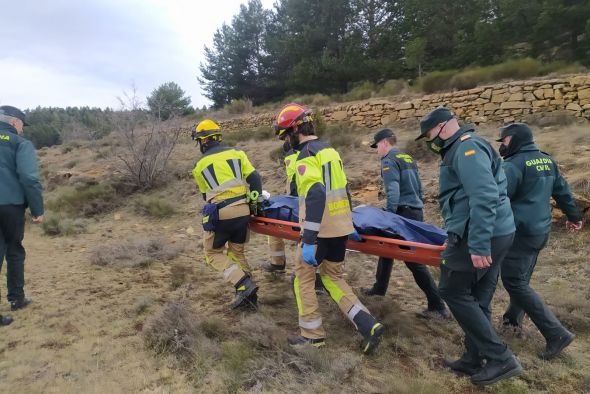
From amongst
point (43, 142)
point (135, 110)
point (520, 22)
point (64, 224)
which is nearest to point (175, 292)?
point (64, 224)

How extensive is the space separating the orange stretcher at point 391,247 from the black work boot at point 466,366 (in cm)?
74

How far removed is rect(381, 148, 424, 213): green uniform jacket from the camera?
4.26 m

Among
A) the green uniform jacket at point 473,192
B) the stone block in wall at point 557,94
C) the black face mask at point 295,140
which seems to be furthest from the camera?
the stone block in wall at point 557,94

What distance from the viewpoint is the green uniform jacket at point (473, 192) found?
2607 mm

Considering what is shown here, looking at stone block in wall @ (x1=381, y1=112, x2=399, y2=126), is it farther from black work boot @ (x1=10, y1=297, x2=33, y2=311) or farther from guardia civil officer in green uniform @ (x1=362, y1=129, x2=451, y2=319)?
black work boot @ (x1=10, y1=297, x2=33, y2=311)

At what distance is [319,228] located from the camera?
3.32 meters

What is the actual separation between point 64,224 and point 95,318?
17.0 feet

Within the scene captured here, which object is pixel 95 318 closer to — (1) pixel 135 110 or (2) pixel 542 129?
(1) pixel 135 110

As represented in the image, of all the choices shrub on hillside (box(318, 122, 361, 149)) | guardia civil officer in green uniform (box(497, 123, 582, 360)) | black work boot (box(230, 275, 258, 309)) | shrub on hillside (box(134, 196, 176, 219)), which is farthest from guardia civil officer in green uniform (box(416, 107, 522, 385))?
shrub on hillside (box(318, 122, 361, 149))

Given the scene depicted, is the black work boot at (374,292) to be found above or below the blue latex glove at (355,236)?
below

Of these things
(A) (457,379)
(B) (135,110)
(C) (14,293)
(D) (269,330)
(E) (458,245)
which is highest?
(B) (135,110)

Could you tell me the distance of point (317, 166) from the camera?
336 cm

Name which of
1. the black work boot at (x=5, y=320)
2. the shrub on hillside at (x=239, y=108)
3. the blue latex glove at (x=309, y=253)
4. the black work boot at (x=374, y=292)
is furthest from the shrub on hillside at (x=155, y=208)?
the shrub on hillside at (x=239, y=108)

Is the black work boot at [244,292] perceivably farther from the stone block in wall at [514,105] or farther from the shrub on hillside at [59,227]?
the stone block in wall at [514,105]
